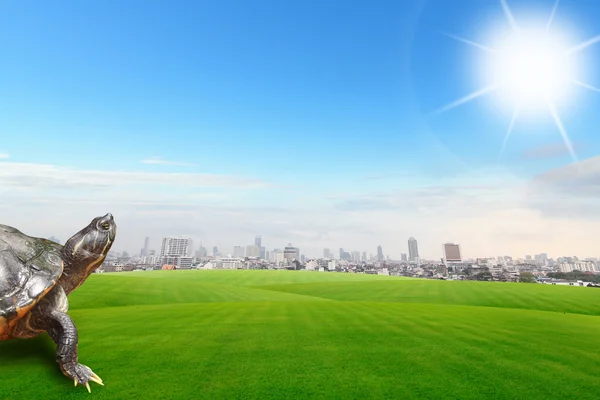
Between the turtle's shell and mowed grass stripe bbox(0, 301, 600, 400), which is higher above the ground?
the turtle's shell

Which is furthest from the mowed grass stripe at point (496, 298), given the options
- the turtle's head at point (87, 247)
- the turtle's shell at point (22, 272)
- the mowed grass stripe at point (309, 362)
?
the turtle's shell at point (22, 272)

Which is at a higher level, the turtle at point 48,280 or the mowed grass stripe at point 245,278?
the turtle at point 48,280

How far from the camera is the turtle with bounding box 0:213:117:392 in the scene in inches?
249

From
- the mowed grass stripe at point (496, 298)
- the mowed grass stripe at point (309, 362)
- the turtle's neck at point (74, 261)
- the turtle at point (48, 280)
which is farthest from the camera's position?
the mowed grass stripe at point (496, 298)

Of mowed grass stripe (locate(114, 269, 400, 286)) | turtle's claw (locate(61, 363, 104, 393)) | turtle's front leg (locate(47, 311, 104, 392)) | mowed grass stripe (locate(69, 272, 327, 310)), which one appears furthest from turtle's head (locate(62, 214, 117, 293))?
mowed grass stripe (locate(114, 269, 400, 286))

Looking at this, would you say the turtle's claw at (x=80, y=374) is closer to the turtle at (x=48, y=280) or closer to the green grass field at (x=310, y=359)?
the turtle at (x=48, y=280)

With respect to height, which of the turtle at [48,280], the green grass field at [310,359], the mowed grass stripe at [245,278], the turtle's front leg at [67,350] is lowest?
the mowed grass stripe at [245,278]

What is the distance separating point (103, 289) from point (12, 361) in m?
22.4

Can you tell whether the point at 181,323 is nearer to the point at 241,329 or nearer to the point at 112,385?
the point at 241,329

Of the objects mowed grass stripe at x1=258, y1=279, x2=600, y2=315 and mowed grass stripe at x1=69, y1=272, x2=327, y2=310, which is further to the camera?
mowed grass stripe at x1=258, y1=279, x2=600, y2=315

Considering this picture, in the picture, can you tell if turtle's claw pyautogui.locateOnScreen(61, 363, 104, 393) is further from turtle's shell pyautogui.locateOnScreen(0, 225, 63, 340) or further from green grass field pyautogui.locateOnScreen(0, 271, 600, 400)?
turtle's shell pyautogui.locateOnScreen(0, 225, 63, 340)

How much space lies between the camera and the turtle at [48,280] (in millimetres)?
6324

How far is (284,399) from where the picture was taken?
18.3ft

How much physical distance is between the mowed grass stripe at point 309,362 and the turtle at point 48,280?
627mm
